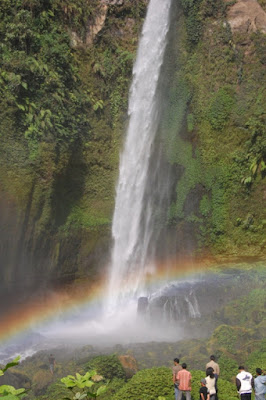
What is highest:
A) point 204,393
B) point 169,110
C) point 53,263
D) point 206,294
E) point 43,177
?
point 169,110

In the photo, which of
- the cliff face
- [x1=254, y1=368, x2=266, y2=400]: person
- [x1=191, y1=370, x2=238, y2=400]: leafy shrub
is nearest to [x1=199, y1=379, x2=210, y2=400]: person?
[x1=254, y1=368, x2=266, y2=400]: person

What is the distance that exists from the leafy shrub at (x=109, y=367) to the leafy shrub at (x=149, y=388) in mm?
2574

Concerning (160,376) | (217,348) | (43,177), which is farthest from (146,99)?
(160,376)

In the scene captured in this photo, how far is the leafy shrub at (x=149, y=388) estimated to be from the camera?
30.2ft

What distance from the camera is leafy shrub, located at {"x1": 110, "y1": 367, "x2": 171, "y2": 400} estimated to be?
920 cm

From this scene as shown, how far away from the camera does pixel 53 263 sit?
21.5 metres

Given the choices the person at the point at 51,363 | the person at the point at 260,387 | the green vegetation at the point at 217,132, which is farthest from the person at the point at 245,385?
the green vegetation at the point at 217,132

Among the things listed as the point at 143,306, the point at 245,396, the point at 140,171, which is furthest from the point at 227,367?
the point at 140,171

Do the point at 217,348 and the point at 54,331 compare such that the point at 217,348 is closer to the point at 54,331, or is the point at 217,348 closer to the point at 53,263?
the point at 54,331

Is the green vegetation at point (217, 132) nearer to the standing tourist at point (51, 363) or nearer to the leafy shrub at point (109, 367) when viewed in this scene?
the standing tourist at point (51, 363)

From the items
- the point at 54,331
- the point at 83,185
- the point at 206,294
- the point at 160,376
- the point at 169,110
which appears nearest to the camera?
the point at 160,376

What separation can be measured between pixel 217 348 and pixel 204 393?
282 inches

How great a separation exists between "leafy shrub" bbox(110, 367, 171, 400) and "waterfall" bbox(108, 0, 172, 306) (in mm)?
11450

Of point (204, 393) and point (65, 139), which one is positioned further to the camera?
point (65, 139)
